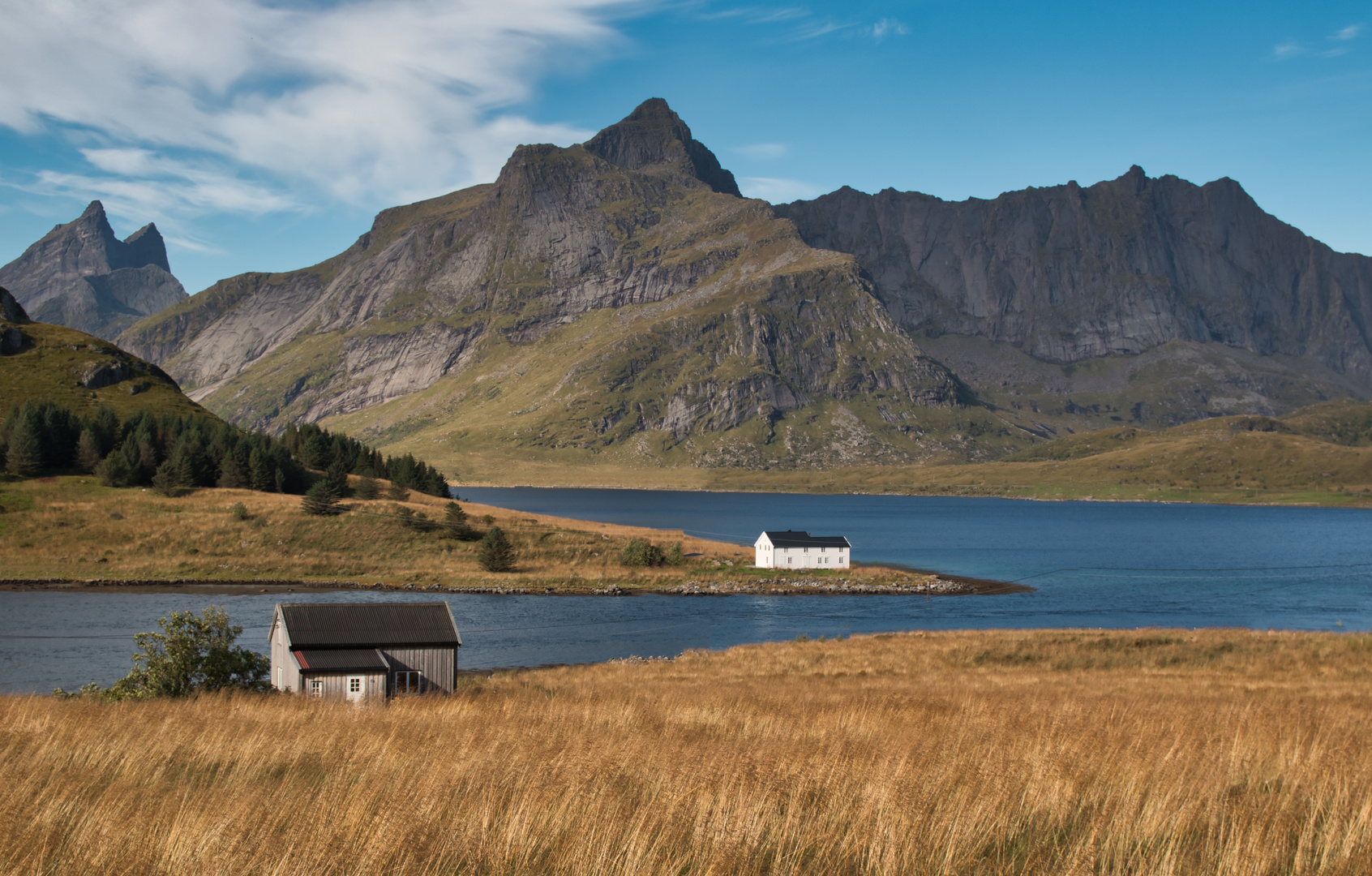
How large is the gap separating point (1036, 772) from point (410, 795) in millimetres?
5462

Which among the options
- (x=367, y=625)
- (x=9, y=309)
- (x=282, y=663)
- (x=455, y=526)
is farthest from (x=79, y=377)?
(x=367, y=625)

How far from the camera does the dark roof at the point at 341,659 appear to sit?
3347 cm

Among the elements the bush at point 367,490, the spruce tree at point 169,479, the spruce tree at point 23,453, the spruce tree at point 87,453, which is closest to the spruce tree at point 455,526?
the bush at point 367,490

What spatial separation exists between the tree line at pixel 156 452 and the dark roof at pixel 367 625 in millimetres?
78110

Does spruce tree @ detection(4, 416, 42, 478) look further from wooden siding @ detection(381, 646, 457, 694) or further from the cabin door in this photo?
the cabin door

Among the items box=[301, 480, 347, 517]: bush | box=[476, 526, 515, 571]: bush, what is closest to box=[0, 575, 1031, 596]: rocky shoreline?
box=[476, 526, 515, 571]: bush

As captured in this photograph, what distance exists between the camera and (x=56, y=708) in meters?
16.1

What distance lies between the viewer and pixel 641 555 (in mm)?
103812

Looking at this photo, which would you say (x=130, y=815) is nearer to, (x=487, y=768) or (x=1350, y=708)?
(x=487, y=768)

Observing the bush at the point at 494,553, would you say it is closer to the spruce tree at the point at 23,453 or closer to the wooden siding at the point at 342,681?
the spruce tree at the point at 23,453

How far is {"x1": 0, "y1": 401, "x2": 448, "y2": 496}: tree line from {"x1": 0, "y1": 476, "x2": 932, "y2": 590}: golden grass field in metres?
3.49

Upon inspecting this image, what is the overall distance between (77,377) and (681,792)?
16037 centimetres

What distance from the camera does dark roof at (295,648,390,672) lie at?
33469mm

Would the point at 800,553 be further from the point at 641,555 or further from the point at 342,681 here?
the point at 342,681
